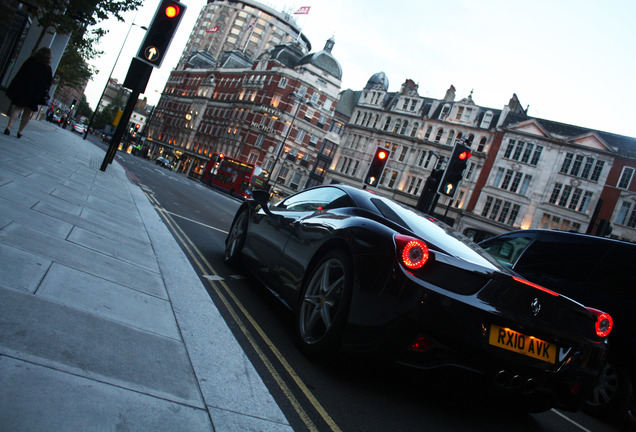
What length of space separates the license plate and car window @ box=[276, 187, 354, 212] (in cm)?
169

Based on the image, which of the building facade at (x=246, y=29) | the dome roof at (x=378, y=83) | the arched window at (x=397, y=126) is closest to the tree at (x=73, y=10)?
the arched window at (x=397, y=126)

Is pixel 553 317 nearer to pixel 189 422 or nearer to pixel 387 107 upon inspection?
pixel 189 422

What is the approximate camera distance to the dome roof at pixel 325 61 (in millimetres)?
63781

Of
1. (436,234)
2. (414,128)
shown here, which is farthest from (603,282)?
(414,128)

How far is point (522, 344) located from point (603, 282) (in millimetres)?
2684

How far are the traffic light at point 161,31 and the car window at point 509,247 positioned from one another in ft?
25.6

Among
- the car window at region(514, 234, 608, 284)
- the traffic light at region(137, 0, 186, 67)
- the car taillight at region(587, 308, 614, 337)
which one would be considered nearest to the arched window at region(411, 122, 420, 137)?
the traffic light at region(137, 0, 186, 67)

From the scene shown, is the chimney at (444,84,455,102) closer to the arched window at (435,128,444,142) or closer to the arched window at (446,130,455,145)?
the arched window at (435,128,444,142)

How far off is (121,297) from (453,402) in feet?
8.50

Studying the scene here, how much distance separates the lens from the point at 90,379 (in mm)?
1812

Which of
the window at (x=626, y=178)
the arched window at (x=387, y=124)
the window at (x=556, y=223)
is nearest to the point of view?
the window at (x=626, y=178)

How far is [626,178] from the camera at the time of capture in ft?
124

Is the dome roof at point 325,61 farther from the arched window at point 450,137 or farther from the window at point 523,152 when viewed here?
the window at point 523,152

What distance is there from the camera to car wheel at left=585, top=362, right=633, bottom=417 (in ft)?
13.9
